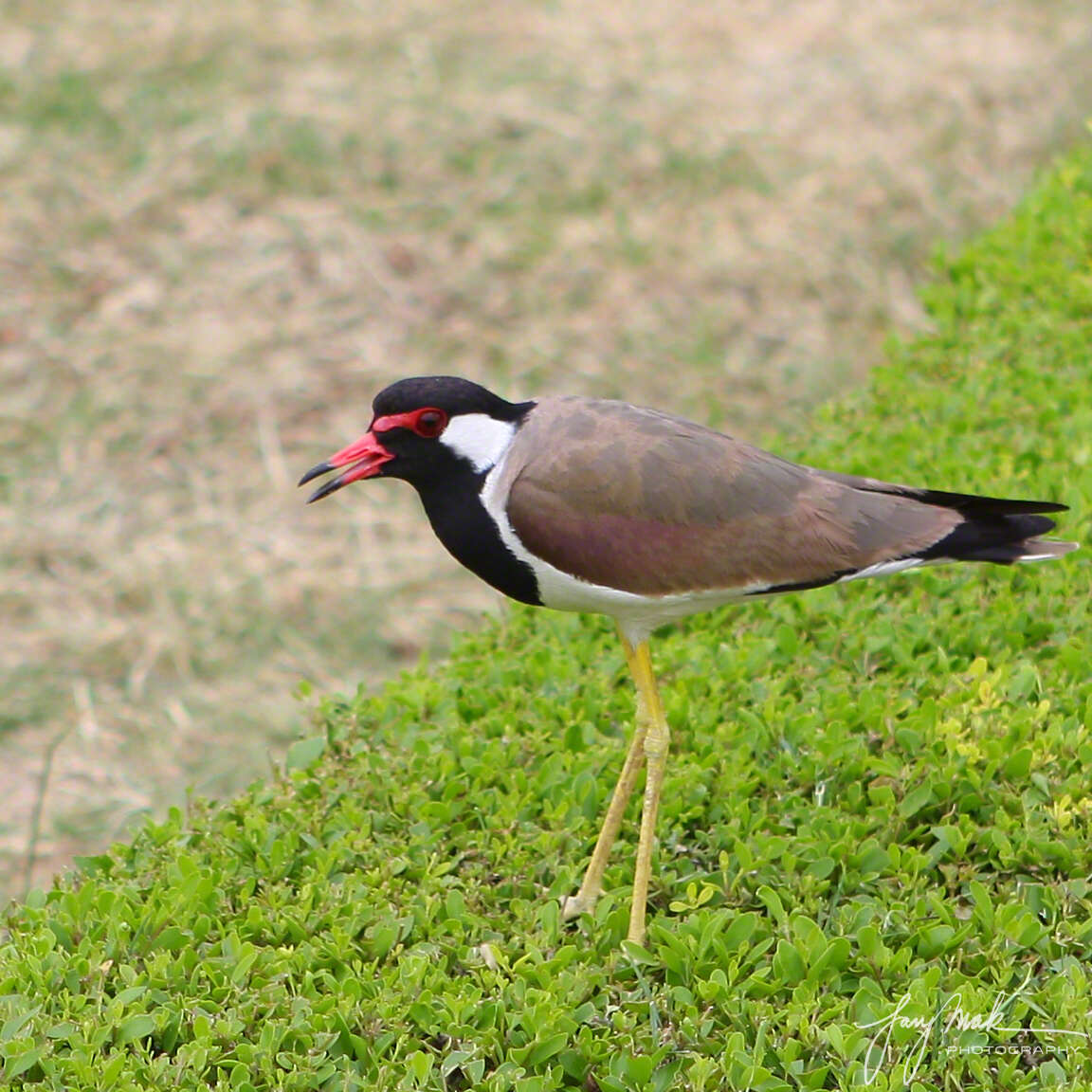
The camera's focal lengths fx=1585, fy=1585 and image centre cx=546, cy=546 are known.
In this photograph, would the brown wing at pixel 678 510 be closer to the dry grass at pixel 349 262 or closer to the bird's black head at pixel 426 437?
the bird's black head at pixel 426 437

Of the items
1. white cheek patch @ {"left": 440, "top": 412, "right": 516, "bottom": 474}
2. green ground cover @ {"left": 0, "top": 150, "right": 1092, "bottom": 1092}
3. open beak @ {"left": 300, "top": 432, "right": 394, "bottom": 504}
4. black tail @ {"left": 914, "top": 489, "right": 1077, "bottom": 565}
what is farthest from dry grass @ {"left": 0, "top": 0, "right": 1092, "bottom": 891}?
black tail @ {"left": 914, "top": 489, "right": 1077, "bottom": 565}

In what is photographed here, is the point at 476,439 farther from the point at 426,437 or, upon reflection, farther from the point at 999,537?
the point at 999,537

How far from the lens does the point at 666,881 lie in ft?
13.1

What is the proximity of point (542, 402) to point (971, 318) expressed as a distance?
3335 mm

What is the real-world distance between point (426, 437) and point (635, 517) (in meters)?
0.53

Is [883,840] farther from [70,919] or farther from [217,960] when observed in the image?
[70,919]

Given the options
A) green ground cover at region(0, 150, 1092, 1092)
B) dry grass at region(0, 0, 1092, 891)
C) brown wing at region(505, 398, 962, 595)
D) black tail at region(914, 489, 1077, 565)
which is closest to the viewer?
green ground cover at region(0, 150, 1092, 1092)

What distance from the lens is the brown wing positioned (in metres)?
3.70

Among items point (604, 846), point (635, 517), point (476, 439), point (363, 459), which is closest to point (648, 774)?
point (604, 846)

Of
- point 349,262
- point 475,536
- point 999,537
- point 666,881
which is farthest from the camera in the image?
point 349,262

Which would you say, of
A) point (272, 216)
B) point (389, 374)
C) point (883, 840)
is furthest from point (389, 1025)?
point (272, 216)

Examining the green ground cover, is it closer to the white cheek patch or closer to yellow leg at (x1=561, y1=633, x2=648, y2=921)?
yellow leg at (x1=561, y1=633, x2=648, y2=921)

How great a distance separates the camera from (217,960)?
11.9 ft

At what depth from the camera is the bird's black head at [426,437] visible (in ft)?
12.2
